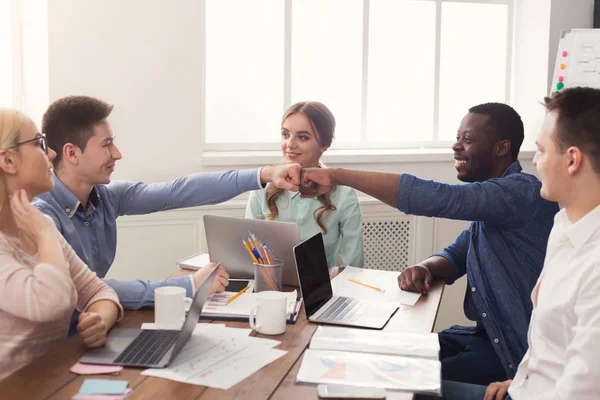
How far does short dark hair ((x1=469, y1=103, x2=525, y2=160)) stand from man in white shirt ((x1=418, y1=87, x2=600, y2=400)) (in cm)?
62

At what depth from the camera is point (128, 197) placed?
2438 mm

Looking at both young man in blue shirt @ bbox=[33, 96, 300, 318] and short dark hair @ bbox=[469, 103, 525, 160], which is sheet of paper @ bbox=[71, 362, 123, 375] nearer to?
young man in blue shirt @ bbox=[33, 96, 300, 318]

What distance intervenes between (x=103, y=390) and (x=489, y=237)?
4.37ft

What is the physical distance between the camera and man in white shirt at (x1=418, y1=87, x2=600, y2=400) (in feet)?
4.21

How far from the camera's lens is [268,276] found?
6.39ft

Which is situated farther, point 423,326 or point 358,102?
point 358,102

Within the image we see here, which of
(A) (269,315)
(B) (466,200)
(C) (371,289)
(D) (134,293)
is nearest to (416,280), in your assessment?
(C) (371,289)

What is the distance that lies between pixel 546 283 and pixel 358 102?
8.24 ft

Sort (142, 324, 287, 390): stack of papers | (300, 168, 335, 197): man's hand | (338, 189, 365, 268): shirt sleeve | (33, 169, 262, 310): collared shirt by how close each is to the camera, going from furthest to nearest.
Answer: (338, 189, 365, 268): shirt sleeve < (300, 168, 335, 197): man's hand < (33, 169, 262, 310): collared shirt < (142, 324, 287, 390): stack of papers

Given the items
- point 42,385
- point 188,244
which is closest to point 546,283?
point 42,385

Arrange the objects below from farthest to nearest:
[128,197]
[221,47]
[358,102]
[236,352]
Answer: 1. [358,102]
2. [221,47]
3. [128,197]
4. [236,352]

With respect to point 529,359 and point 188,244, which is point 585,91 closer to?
point 529,359

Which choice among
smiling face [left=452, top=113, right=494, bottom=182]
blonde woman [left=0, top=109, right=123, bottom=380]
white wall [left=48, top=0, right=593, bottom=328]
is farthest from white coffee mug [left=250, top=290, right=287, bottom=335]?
white wall [left=48, top=0, right=593, bottom=328]

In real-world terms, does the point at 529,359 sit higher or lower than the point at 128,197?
lower
